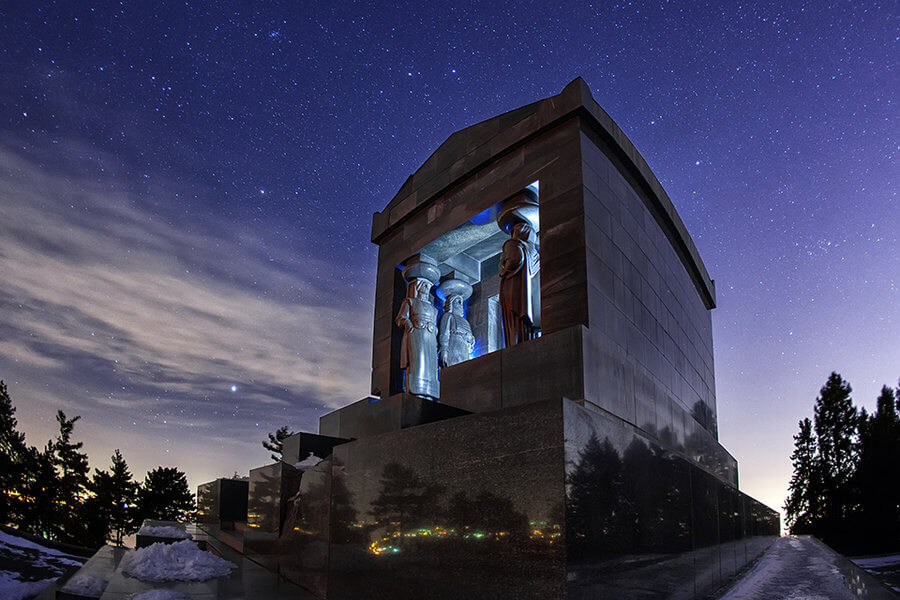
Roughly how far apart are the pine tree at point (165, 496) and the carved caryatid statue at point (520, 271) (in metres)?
32.7

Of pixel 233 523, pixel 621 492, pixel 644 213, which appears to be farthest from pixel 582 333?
pixel 233 523

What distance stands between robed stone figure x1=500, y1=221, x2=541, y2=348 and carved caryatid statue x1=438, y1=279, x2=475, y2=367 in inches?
108

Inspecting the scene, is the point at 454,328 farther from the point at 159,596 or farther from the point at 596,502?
the point at 596,502

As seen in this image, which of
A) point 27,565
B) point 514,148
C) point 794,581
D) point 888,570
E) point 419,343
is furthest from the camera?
point 419,343

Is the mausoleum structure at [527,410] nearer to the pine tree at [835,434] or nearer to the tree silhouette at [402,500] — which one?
the tree silhouette at [402,500]

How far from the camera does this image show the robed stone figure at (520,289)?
930 cm

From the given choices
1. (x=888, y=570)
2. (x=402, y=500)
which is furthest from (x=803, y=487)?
(x=402, y=500)

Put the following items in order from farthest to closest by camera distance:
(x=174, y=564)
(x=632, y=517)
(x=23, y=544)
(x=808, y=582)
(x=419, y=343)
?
(x=419, y=343) < (x=23, y=544) < (x=174, y=564) < (x=808, y=582) < (x=632, y=517)

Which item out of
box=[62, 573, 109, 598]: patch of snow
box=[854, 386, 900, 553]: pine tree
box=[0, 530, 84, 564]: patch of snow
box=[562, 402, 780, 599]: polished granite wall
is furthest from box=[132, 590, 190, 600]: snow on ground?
box=[854, 386, 900, 553]: pine tree

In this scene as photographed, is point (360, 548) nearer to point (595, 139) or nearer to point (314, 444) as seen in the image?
point (314, 444)

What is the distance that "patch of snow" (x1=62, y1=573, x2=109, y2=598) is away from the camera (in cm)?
614

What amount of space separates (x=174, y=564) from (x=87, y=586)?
1213 mm

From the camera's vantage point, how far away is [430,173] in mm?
12562

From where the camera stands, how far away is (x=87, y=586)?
6.28 metres
